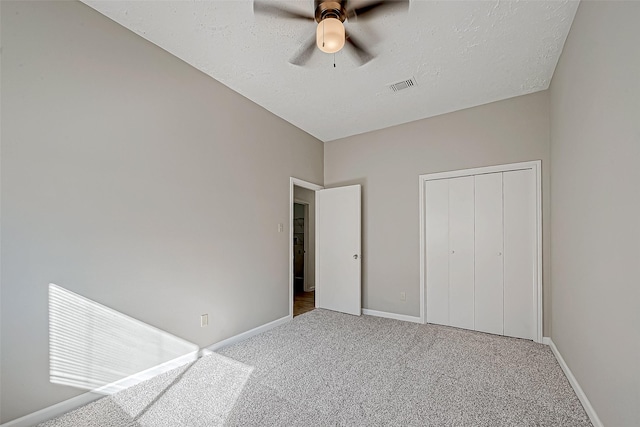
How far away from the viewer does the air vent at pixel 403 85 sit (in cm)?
292

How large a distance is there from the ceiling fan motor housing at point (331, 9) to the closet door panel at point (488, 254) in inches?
103

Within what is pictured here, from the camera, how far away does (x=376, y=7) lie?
1.76 metres

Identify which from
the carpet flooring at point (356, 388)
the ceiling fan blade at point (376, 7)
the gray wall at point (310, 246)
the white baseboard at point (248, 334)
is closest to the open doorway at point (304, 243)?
the gray wall at point (310, 246)

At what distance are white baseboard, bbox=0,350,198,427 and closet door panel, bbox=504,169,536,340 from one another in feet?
11.6

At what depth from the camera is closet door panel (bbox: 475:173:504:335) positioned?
3301mm

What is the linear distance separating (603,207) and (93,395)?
355 cm

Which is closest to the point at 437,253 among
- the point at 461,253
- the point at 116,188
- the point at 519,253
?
the point at 461,253

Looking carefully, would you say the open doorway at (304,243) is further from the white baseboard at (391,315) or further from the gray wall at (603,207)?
the gray wall at (603,207)

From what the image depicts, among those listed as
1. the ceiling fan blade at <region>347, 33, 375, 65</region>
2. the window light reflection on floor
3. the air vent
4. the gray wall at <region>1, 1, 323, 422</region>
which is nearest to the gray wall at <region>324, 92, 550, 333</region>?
the air vent

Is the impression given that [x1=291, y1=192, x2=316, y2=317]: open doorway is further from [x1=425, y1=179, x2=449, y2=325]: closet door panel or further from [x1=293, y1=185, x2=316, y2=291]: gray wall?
[x1=425, y1=179, x2=449, y2=325]: closet door panel

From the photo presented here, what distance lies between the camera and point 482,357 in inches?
105

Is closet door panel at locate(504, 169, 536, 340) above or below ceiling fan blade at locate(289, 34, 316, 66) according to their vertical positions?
below

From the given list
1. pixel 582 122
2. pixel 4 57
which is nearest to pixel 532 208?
pixel 582 122

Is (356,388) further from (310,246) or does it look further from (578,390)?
(310,246)
